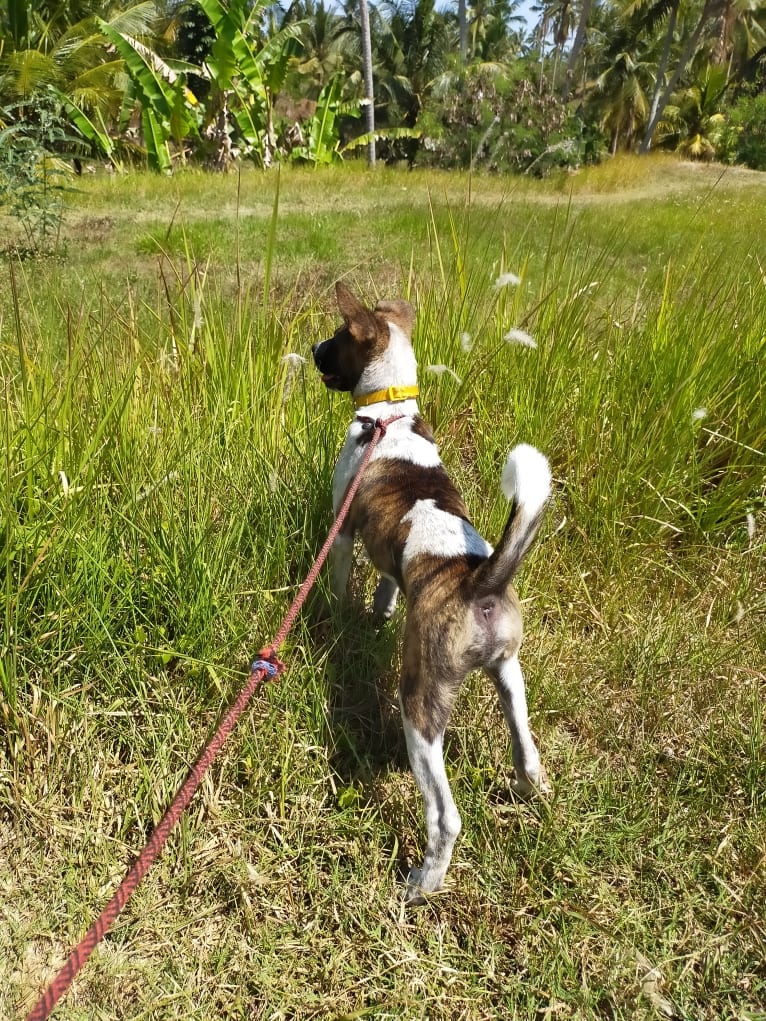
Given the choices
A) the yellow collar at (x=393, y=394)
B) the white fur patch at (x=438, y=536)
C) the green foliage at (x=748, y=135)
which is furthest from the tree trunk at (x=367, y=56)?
the white fur patch at (x=438, y=536)

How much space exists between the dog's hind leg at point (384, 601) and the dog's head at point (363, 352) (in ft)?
2.68

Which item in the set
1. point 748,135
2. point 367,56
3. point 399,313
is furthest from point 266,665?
point 748,135

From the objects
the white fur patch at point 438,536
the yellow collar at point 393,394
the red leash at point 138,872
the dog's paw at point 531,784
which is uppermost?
the yellow collar at point 393,394

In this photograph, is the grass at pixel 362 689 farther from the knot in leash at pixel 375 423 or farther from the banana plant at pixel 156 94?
the banana plant at pixel 156 94

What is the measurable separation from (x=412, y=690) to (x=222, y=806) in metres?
0.77

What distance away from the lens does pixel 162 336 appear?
3.04 meters

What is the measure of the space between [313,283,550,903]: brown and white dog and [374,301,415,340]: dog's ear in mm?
211

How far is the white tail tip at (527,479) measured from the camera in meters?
1.55

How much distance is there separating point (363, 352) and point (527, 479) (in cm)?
118

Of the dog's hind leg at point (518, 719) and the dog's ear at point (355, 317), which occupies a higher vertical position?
the dog's ear at point (355, 317)

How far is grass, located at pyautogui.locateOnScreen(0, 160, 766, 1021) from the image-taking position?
167cm

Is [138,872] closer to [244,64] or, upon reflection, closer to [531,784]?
[531,784]

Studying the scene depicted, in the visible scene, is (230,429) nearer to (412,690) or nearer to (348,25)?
(412,690)

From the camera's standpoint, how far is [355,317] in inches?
95.3
